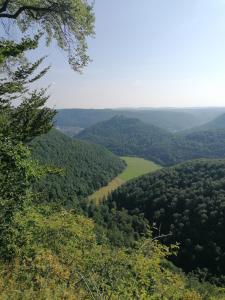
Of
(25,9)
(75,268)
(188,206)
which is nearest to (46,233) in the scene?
(75,268)

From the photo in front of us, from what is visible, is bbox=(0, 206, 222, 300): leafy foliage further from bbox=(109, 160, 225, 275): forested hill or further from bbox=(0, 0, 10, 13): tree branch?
bbox=(109, 160, 225, 275): forested hill

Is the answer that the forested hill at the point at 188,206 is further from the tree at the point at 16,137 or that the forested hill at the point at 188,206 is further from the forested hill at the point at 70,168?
the tree at the point at 16,137

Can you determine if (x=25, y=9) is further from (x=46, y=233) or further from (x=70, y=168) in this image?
(x=70, y=168)

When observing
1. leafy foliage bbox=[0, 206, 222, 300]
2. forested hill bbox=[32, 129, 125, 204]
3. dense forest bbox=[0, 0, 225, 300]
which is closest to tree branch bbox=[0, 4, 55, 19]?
dense forest bbox=[0, 0, 225, 300]

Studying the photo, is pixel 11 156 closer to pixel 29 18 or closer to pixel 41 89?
pixel 41 89

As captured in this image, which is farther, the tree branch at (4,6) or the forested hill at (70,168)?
the forested hill at (70,168)

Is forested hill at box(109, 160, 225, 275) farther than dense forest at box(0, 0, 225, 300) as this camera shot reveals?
Yes

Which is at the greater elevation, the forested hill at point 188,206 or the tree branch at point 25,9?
the tree branch at point 25,9

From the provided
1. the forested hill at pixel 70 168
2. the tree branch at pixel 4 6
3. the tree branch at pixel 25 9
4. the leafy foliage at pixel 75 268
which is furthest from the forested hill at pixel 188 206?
the tree branch at pixel 4 6

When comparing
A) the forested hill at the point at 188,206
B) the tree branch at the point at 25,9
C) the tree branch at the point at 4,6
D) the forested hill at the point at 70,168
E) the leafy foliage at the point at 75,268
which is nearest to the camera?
the leafy foliage at the point at 75,268
